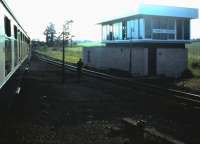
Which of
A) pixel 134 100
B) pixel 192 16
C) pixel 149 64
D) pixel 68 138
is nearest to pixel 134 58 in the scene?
pixel 149 64

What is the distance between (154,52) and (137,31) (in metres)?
4.93

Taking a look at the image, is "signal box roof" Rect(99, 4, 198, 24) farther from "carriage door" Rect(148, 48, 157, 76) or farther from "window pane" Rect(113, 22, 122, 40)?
"carriage door" Rect(148, 48, 157, 76)

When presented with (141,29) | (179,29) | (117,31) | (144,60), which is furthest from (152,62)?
(117,31)

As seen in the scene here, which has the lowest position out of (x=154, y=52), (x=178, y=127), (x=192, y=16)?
(x=178, y=127)

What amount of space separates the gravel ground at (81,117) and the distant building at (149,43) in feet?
53.1

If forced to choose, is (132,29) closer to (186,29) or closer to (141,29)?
(141,29)

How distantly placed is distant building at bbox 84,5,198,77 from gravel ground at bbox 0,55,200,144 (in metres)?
16.2

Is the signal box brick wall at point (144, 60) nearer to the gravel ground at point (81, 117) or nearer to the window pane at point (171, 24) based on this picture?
the window pane at point (171, 24)

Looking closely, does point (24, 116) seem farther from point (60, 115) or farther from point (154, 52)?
point (154, 52)

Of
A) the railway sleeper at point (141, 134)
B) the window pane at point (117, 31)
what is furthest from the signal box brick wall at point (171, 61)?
the railway sleeper at point (141, 134)

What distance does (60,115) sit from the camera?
1036cm

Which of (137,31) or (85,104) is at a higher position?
(137,31)

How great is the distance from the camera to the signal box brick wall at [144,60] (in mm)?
30750

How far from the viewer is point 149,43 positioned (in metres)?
35.7
